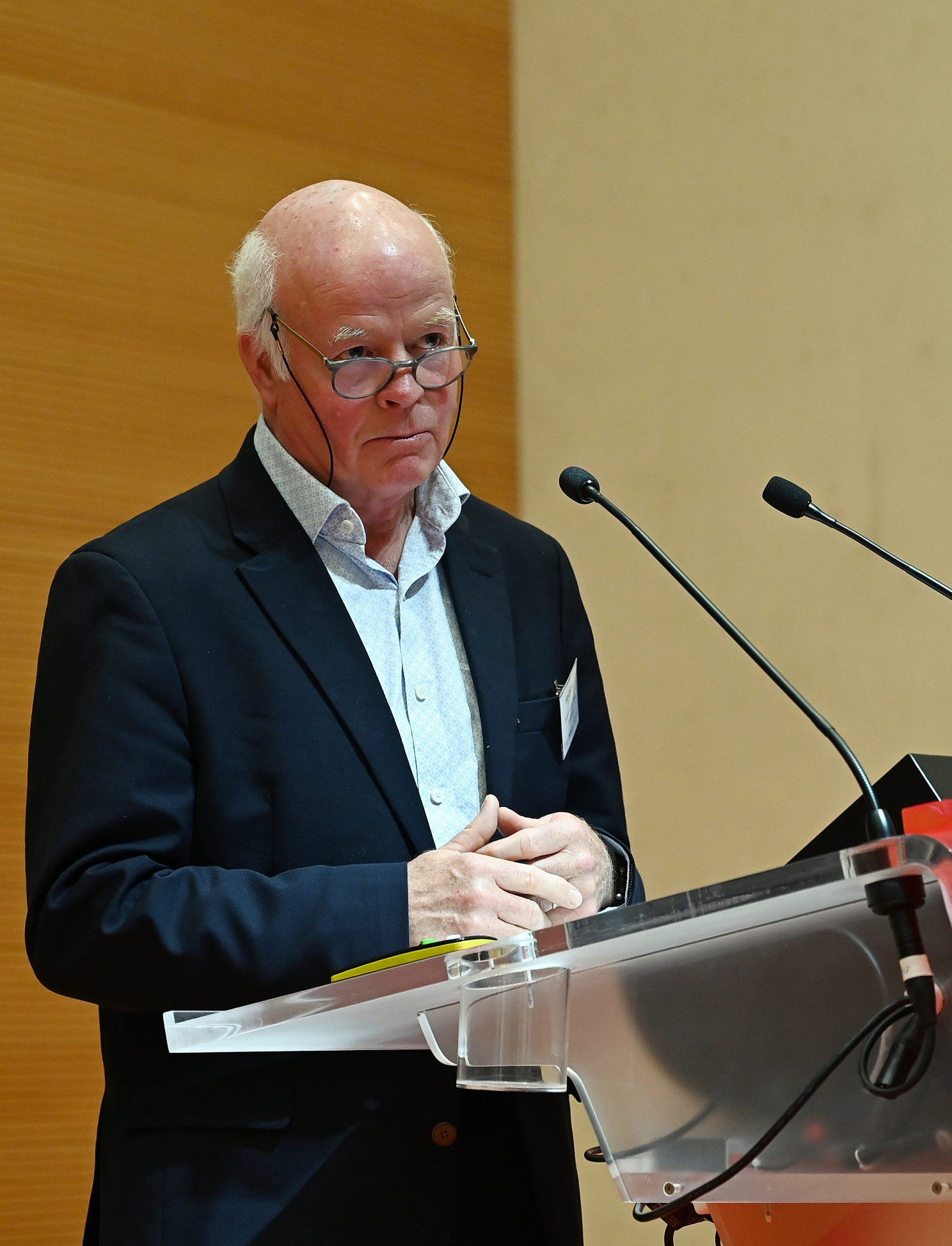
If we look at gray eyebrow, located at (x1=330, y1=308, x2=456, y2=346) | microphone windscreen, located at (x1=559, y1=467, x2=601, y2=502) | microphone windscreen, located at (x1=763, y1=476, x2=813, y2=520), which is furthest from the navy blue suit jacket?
microphone windscreen, located at (x1=763, y1=476, x2=813, y2=520)

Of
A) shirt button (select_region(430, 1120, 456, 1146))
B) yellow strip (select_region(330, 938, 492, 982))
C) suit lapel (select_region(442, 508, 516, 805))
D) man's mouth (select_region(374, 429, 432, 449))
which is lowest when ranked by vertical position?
shirt button (select_region(430, 1120, 456, 1146))

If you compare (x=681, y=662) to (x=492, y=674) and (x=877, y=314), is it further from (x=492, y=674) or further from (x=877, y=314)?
(x=492, y=674)

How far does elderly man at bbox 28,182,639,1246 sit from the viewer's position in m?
1.48

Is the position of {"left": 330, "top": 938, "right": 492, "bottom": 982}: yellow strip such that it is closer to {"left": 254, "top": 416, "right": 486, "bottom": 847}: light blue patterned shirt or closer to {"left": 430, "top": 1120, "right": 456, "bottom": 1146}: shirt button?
{"left": 430, "top": 1120, "right": 456, "bottom": 1146}: shirt button

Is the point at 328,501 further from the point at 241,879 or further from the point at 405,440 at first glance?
the point at 241,879

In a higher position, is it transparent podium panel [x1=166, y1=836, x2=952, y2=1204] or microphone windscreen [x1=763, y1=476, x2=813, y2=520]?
microphone windscreen [x1=763, y1=476, x2=813, y2=520]

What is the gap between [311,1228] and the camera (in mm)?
1490

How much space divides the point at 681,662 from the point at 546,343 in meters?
0.93

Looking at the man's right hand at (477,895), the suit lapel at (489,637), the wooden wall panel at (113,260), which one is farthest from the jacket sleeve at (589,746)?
the wooden wall panel at (113,260)

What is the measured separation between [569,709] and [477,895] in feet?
1.70

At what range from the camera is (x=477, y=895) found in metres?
1.41

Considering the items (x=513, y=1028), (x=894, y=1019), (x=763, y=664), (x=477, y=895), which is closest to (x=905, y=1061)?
(x=894, y=1019)

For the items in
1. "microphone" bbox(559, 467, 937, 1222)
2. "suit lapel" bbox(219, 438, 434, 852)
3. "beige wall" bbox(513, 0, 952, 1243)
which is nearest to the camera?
"microphone" bbox(559, 467, 937, 1222)

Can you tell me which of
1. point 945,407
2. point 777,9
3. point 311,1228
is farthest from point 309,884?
point 777,9
